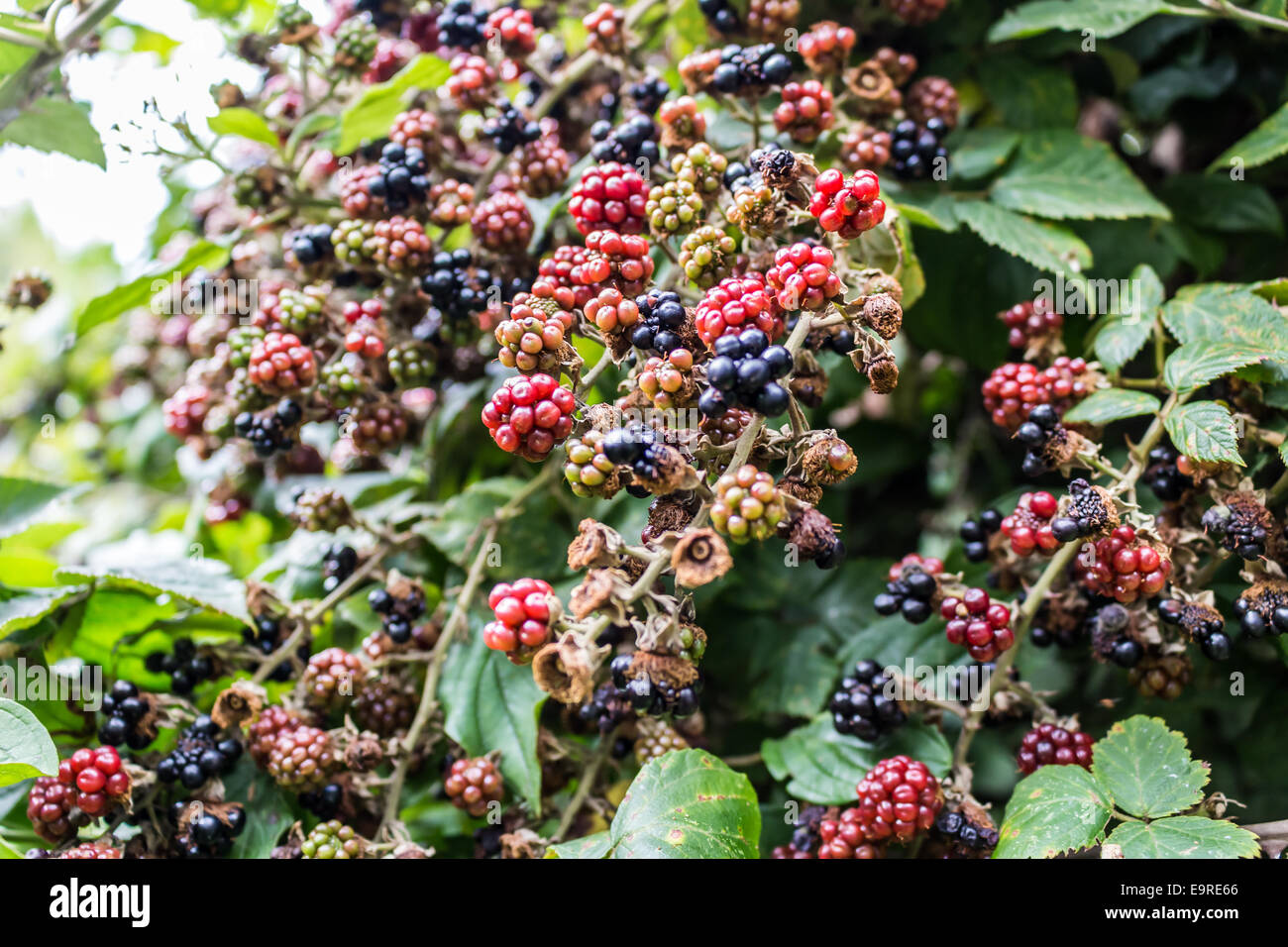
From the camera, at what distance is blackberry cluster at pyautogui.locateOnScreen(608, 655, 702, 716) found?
95 cm

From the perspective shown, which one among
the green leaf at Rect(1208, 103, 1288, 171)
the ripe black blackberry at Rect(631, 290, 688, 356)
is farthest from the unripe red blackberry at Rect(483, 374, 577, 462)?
the green leaf at Rect(1208, 103, 1288, 171)

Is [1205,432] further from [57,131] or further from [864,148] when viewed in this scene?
[57,131]

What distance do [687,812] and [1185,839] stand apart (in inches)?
22.6

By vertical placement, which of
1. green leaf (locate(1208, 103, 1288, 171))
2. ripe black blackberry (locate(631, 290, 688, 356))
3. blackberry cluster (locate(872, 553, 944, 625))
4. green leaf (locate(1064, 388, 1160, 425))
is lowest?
blackberry cluster (locate(872, 553, 944, 625))

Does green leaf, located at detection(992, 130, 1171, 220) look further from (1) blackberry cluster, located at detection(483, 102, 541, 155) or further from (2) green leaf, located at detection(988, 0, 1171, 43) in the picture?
(1) blackberry cluster, located at detection(483, 102, 541, 155)

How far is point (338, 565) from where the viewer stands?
4.79 feet

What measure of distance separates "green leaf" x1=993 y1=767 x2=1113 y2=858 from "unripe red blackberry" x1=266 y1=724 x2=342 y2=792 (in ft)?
2.96

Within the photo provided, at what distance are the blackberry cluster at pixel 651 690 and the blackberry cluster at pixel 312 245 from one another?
919mm

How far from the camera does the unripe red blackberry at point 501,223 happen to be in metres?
1.39

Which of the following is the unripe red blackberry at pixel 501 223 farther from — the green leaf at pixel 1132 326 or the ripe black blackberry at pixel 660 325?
the green leaf at pixel 1132 326

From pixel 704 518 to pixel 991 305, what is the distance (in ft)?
3.37

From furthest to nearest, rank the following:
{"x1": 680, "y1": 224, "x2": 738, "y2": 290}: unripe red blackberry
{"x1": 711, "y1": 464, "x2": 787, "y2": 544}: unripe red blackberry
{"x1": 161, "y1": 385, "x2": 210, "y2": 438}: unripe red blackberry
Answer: {"x1": 161, "y1": 385, "x2": 210, "y2": 438}: unripe red blackberry < {"x1": 680, "y1": 224, "x2": 738, "y2": 290}: unripe red blackberry < {"x1": 711, "y1": 464, "x2": 787, "y2": 544}: unripe red blackberry

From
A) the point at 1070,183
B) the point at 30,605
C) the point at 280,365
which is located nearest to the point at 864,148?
the point at 1070,183
